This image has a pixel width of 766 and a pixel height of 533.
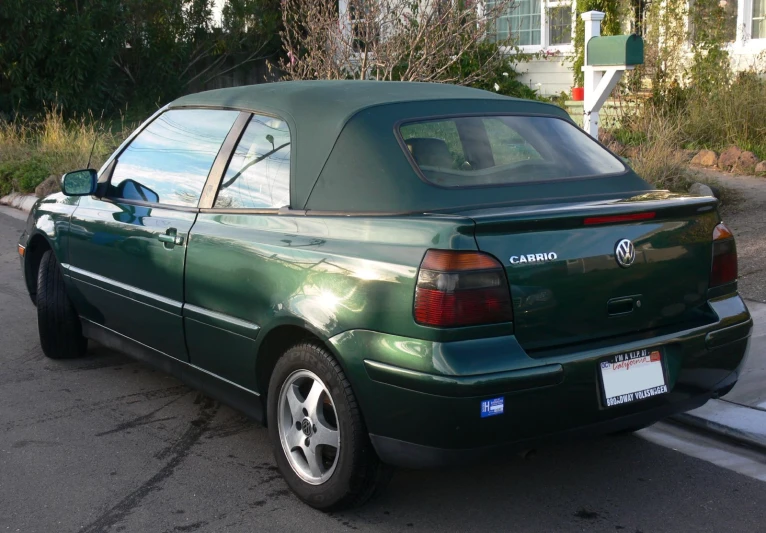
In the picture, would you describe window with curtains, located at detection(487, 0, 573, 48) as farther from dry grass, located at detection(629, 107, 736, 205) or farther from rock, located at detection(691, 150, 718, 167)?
dry grass, located at detection(629, 107, 736, 205)

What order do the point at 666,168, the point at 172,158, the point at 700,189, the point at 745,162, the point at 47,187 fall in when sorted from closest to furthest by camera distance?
the point at 172,158 → the point at 700,189 → the point at 666,168 → the point at 745,162 → the point at 47,187

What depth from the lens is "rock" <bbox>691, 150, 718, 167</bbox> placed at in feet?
36.2

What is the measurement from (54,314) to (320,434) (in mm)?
2729

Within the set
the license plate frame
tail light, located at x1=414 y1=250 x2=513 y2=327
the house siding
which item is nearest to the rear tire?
tail light, located at x1=414 y1=250 x2=513 y2=327

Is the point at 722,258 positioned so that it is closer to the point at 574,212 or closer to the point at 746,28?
the point at 574,212

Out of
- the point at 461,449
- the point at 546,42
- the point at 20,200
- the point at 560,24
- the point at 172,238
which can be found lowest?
the point at 20,200

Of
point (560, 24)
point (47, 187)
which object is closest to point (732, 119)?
point (560, 24)

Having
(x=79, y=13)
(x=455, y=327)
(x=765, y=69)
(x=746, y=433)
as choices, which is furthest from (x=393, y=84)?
(x=79, y=13)

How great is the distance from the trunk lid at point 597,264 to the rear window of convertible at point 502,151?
436 mm

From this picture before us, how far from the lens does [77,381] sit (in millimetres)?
5656

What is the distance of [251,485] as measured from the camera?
414 cm

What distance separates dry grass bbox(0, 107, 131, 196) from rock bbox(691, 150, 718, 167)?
7648 millimetres

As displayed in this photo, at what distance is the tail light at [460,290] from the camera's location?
328 cm

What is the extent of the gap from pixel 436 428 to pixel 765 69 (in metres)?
11.7
